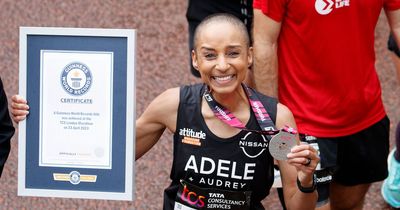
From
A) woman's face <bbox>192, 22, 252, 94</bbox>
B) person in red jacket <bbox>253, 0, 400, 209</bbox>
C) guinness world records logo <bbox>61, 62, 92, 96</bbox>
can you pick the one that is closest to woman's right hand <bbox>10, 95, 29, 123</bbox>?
guinness world records logo <bbox>61, 62, 92, 96</bbox>

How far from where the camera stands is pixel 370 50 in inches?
199

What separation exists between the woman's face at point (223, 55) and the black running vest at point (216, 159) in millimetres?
179

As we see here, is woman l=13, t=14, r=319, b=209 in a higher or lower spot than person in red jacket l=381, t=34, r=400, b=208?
higher

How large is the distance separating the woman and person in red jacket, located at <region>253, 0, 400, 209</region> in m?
0.69

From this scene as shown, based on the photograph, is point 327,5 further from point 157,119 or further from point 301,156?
point 301,156

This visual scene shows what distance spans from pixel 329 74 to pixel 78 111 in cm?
134

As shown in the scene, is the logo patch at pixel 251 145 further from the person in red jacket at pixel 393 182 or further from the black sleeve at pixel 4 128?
the person in red jacket at pixel 393 182

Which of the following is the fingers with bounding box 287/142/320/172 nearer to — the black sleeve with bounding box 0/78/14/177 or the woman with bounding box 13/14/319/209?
the woman with bounding box 13/14/319/209

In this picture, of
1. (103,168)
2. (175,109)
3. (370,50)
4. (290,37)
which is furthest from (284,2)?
(103,168)

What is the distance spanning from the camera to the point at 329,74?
4.99 metres

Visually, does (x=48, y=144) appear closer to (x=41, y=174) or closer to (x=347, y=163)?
(x=41, y=174)

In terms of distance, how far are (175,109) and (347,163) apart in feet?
4.35

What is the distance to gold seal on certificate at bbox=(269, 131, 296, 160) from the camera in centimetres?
394

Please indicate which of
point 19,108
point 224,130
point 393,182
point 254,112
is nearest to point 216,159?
point 224,130
